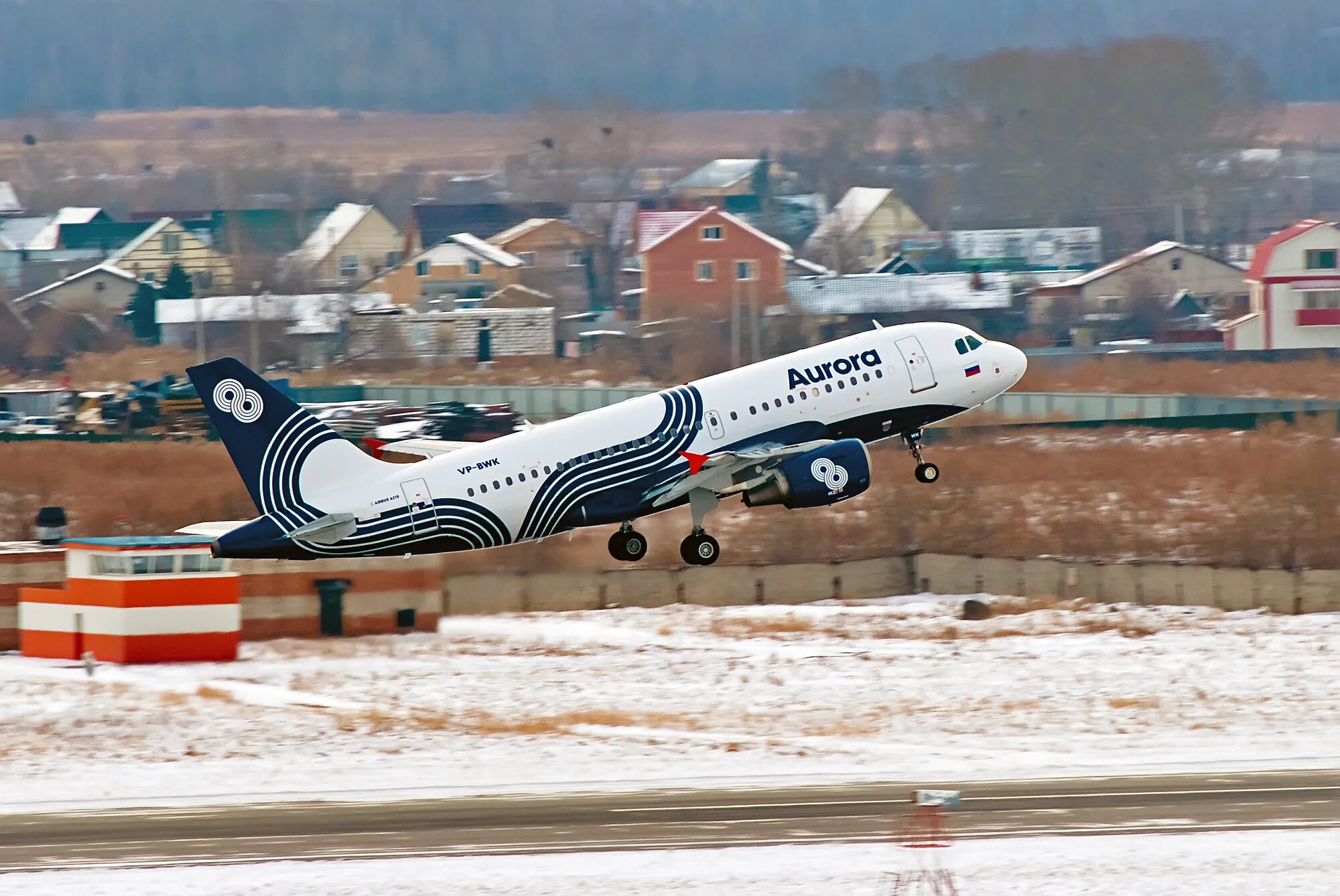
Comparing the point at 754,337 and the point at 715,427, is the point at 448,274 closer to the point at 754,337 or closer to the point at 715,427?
the point at 754,337

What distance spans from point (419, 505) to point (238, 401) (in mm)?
5588

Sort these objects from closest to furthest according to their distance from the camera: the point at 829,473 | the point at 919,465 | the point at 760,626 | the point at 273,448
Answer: the point at 273,448, the point at 829,473, the point at 919,465, the point at 760,626

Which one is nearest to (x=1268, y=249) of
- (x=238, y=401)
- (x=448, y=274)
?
(x=448, y=274)

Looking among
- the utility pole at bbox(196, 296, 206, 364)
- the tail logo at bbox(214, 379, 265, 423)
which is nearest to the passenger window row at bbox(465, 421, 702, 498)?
the tail logo at bbox(214, 379, 265, 423)

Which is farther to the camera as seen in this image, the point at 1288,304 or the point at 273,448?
the point at 1288,304

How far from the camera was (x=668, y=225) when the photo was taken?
187 m

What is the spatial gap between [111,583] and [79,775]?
19.1m

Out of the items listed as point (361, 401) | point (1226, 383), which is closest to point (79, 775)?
point (361, 401)

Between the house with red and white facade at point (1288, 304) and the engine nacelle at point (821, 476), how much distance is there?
319 feet

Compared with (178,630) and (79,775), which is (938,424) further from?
(79,775)

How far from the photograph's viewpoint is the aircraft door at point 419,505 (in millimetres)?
54219

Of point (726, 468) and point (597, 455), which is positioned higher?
point (597, 455)

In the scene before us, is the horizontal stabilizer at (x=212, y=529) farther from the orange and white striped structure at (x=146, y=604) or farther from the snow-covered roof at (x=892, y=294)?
the snow-covered roof at (x=892, y=294)

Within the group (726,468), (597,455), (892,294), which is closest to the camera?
(597,455)
